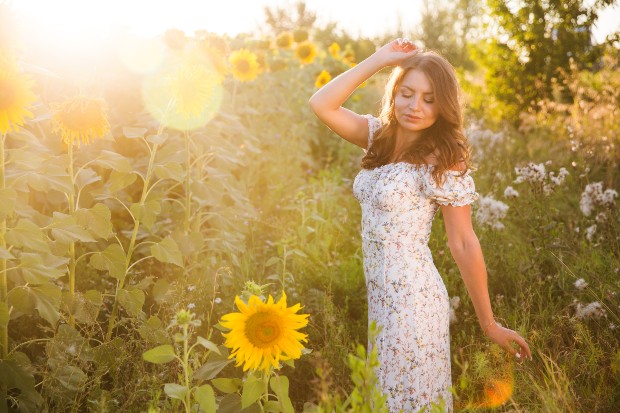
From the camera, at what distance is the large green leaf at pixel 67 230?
2.35m

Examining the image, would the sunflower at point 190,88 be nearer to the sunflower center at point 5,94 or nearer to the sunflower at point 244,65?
the sunflower center at point 5,94

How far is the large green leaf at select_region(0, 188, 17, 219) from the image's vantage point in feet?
7.11

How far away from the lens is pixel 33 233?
2.25 m

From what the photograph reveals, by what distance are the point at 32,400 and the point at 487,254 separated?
2407 millimetres

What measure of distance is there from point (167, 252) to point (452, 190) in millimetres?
1201

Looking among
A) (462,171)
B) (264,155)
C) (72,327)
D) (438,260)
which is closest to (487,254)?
(438,260)

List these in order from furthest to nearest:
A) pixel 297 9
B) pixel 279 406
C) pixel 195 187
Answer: pixel 297 9 < pixel 195 187 < pixel 279 406

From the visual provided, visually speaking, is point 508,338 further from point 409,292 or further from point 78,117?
point 78,117

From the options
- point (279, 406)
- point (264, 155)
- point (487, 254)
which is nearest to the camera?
point (279, 406)

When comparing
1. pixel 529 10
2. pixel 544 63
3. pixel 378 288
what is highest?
pixel 529 10

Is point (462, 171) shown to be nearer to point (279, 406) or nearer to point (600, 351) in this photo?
point (600, 351)

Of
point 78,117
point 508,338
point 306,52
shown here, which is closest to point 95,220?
point 78,117

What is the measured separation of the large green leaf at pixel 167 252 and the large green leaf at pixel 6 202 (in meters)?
0.61

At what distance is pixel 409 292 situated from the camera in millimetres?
2408
